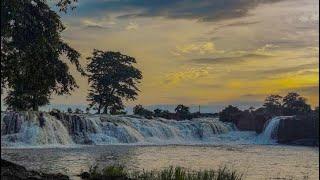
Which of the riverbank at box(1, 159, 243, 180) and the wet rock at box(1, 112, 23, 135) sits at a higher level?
the wet rock at box(1, 112, 23, 135)

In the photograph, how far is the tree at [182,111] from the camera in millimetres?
93344

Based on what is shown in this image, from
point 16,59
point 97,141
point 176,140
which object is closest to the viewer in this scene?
point 16,59

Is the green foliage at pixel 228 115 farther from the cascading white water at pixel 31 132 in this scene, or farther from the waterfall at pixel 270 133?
the cascading white water at pixel 31 132

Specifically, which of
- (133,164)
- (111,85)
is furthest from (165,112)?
(133,164)

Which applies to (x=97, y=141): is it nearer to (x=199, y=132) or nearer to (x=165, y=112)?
(x=199, y=132)

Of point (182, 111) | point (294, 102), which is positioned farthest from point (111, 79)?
point (294, 102)

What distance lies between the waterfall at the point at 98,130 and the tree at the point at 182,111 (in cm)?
1182

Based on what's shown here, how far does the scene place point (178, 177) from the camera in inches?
761

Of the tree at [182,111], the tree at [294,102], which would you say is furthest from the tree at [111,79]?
the tree at [294,102]

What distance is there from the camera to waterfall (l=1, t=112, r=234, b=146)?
55.7 meters

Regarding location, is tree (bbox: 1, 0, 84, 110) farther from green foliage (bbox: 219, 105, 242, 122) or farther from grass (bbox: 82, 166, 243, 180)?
green foliage (bbox: 219, 105, 242, 122)

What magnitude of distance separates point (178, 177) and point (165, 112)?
7493 cm

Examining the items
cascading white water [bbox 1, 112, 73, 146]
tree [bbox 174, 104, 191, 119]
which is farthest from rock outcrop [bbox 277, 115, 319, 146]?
→ cascading white water [bbox 1, 112, 73, 146]

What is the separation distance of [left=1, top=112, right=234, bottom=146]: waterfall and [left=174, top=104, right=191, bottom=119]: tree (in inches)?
465
